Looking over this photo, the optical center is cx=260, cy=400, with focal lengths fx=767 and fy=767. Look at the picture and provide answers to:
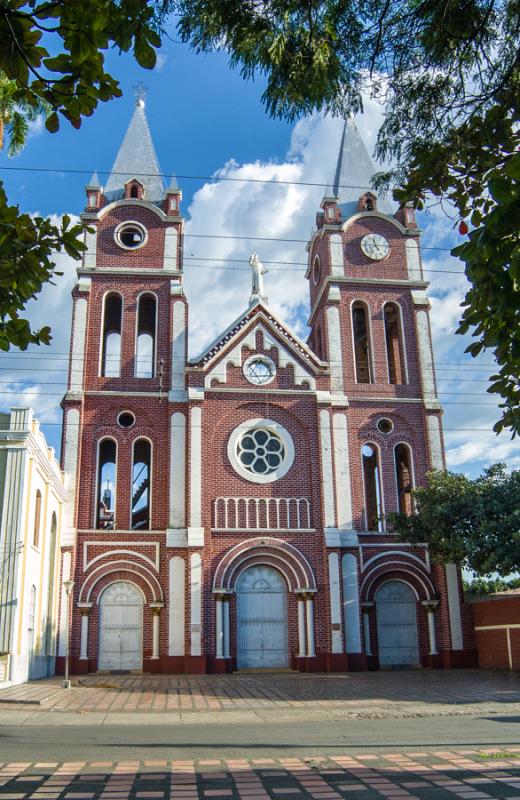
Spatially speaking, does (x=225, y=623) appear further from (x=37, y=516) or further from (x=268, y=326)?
(x=268, y=326)

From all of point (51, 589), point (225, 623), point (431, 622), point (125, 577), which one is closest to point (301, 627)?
point (225, 623)

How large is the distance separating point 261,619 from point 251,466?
5496mm

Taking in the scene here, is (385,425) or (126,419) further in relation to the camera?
(385,425)

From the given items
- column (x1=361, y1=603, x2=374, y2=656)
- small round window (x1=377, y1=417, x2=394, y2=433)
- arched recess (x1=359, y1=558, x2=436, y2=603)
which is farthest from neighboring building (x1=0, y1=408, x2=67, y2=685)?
small round window (x1=377, y1=417, x2=394, y2=433)

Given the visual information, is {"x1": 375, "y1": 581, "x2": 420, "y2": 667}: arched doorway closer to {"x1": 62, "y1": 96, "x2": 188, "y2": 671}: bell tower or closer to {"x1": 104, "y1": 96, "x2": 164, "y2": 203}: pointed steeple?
{"x1": 62, "y1": 96, "x2": 188, "y2": 671}: bell tower

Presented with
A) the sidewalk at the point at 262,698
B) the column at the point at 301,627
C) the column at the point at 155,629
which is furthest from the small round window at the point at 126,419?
the sidewalk at the point at 262,698

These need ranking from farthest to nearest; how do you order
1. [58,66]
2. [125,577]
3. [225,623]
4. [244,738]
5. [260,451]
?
[260,451] < [125,577] < [225,623] < [244,738] < [58,66]

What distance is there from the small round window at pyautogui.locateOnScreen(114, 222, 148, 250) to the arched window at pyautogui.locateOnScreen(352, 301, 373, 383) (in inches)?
365

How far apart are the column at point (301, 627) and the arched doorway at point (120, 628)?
549 centimetres

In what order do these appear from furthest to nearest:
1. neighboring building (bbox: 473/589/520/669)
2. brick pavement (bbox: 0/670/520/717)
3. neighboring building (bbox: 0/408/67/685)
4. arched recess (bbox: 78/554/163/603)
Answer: arched recess (bbox: 78/554/163/603), neighboring building (bbox: 473/589/520/669), neighboring building (bbox: 0/408/67/685), brick pavement (bbox: 0/670/520/717)

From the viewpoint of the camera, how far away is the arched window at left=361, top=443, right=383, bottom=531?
96.5 ft

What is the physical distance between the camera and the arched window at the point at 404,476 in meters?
29.9

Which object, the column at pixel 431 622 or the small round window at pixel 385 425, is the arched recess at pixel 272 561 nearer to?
the column at pixel 431 622

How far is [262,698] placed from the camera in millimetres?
A: 17750
